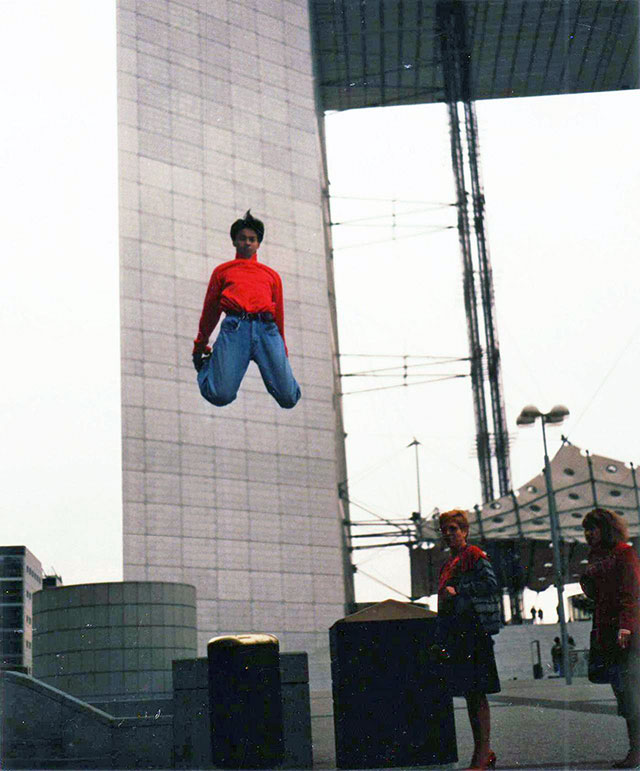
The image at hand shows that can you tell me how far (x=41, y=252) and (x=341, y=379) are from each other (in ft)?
53.8

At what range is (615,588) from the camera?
A: 7742 millimetres

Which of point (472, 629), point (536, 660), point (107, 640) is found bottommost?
point (536, 660)

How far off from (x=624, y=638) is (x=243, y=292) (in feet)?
34.2

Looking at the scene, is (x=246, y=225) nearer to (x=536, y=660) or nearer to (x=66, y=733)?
(x=66, y=733)

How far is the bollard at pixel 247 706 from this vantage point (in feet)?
28.4

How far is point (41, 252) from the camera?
58.5 feet

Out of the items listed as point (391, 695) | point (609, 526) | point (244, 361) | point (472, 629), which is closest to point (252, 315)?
point (244, 361)

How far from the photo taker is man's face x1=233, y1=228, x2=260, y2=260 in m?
17.9

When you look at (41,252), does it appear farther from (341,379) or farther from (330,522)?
(341,379)

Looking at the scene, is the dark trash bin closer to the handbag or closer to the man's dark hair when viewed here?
the handbag

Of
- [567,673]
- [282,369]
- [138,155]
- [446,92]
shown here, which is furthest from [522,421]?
[446,92]

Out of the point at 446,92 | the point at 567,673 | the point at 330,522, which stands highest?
the point at 446,92

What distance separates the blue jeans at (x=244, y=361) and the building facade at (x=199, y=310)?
3.87 meters

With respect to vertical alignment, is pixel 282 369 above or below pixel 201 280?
below
